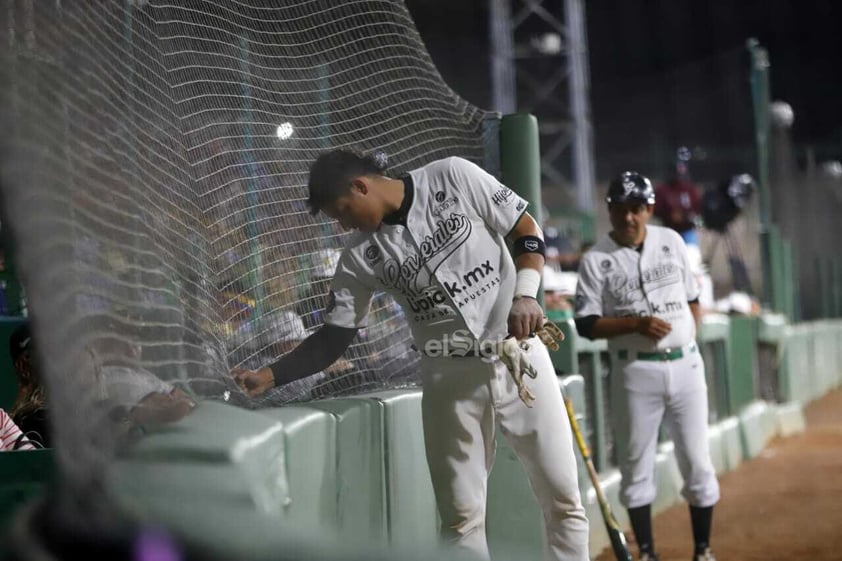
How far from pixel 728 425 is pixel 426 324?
25.3ft

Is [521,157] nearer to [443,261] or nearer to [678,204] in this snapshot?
[443,261]

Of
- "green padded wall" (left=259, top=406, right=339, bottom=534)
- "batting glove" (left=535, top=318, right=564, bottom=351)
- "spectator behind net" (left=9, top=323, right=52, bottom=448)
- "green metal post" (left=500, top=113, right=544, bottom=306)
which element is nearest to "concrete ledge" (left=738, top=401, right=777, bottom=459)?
"green metal post" (left=500, top=113, right=544, bottom=306)

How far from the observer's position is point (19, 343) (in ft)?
17.4

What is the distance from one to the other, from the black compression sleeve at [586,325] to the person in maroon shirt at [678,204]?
30.1ft

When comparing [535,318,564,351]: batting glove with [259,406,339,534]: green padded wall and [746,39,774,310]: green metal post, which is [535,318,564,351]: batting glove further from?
[746,39,774,310]: green metal post

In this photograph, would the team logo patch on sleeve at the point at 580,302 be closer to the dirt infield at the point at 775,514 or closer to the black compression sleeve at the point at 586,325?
the black compression sleeve at the point at 586,325

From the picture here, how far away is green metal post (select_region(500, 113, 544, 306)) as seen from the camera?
19.2ft

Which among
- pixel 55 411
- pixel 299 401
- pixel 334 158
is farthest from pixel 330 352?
pixel 55 411

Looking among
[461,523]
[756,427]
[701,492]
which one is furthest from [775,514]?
[461,523]

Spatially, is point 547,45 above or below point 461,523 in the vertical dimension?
above

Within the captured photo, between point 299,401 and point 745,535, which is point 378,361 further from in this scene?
point 745,535

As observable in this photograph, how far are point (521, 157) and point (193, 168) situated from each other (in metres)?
2.21

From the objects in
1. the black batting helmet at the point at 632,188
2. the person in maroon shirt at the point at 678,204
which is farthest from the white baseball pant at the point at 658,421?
the person in maroon shirt at the point at 678,204

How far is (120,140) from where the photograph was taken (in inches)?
131
